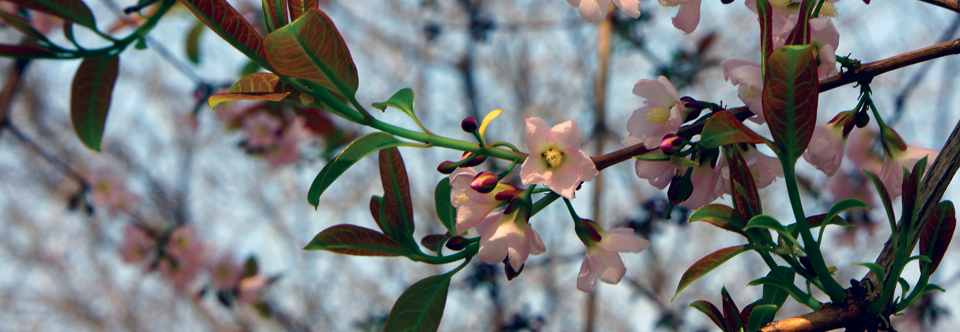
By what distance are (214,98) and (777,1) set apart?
2.20ft

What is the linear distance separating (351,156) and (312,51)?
0.12 m

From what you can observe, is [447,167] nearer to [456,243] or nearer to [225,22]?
[456,243]

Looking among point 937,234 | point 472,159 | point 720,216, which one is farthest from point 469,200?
point 937,234

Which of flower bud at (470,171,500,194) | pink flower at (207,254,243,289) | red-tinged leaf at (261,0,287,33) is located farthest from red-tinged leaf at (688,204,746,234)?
pink flower at (207,254,243,289)

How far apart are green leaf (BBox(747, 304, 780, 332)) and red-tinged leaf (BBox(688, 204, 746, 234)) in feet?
0.27

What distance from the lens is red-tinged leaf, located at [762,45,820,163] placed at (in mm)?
521

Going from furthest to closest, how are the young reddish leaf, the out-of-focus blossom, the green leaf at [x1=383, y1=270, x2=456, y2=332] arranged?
the out-of-focus blossom
the young reddish leaf
the green leaf at [x1=383, y1=270, x2=456, y2=332]

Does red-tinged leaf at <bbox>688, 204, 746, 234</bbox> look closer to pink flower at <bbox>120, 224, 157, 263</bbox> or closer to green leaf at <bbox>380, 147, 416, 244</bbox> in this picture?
green leaf at <bbox>380, 147, 416, 244</bbox>

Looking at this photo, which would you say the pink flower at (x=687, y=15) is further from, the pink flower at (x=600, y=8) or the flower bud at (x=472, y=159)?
the flower bud at (x=472, y=159)

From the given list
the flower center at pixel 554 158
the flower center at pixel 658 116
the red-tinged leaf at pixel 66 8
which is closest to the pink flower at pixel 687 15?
the flower center at pixel 658 116

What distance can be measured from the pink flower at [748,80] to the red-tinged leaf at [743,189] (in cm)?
6

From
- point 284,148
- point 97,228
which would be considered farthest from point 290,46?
point 97,228

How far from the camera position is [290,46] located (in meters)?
0.61

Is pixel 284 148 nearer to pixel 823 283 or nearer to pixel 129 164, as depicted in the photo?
pixel 823 283
